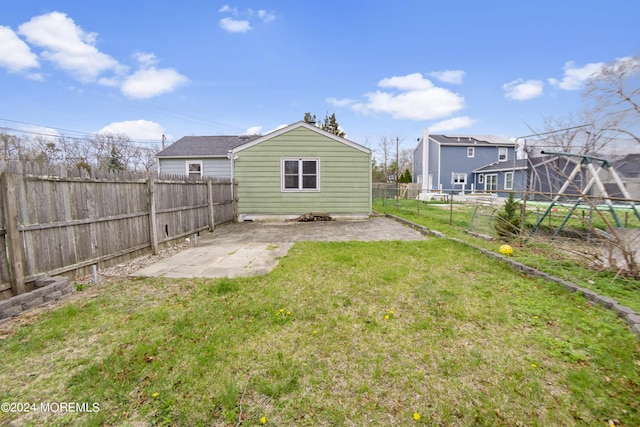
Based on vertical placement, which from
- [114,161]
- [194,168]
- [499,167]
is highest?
[114,161]

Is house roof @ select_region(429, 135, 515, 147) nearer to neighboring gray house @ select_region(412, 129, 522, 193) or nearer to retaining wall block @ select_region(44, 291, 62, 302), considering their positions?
neighboring gray house @ select_region(412, 129, 522, 193)

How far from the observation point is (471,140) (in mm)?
28859

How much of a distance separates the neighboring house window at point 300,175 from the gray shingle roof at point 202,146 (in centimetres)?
549

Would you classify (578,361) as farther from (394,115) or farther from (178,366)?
(394,115)

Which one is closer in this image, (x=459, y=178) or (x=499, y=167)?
(x=499, y=167)

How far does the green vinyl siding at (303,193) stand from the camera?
11.0 metres

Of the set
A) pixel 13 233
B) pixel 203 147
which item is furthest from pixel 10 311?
pixel 203 147

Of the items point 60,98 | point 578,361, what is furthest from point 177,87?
point 578,361

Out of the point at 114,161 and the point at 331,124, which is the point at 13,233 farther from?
the point at 114,161

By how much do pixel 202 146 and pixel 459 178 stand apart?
23.7 meters

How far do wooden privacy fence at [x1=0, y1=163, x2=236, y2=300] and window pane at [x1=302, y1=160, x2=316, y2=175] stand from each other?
4.95 metres

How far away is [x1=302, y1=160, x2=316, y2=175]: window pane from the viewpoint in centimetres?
1109

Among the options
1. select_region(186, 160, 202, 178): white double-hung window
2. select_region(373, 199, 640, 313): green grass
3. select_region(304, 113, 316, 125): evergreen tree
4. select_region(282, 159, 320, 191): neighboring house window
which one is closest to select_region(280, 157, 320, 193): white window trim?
select_region(282, 159, 320, 191): neighboring house window

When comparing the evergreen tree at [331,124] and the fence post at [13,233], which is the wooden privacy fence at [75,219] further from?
the evergreen tree at [331,124]
